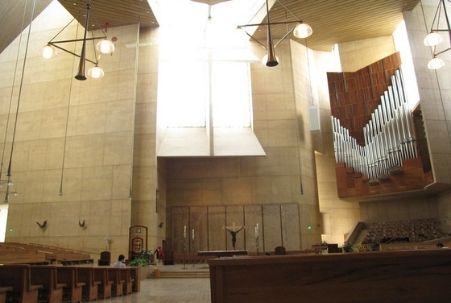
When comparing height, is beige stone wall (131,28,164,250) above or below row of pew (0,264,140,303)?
above

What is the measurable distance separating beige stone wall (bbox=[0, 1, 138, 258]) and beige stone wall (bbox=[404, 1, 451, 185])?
32.5 feet

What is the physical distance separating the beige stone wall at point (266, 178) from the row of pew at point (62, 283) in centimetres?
792

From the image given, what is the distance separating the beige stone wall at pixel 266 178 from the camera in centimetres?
1482

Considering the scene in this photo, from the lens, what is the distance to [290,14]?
45.8ft

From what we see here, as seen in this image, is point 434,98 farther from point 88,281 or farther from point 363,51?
point 88,281

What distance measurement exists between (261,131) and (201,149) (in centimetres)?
260

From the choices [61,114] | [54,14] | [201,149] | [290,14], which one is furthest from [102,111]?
[290,14]

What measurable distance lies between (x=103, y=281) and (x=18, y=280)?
215 cm

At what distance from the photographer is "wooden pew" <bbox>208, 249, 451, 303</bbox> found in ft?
8.36

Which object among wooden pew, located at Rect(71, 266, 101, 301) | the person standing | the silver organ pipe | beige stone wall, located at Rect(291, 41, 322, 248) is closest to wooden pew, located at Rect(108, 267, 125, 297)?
the person standing

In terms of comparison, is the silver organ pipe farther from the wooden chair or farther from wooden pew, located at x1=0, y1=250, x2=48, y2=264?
wooden pew, located at x1=0, y1=250, x2=48, y2=264

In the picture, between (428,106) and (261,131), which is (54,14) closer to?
(261,131)

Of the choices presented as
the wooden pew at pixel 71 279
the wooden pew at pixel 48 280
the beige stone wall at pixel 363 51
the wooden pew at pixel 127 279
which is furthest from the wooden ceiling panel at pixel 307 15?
the wooden pew at pixel 48 280

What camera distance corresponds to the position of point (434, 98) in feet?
40.0
